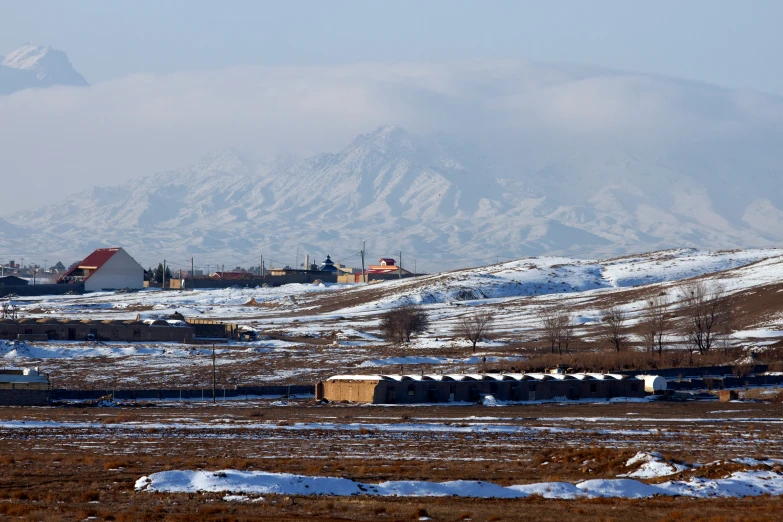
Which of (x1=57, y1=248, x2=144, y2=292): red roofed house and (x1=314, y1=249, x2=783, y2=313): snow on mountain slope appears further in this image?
(x1=57, y1=248, x2=144, y2=292): red roofed house

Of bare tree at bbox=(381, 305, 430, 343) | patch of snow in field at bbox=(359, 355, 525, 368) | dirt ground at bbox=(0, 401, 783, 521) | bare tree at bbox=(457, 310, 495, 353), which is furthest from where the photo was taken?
bare tree at bbox=(381, 305, 430, 343)

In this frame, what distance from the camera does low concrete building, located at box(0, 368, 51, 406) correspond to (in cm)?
5709

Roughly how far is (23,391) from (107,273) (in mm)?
119112

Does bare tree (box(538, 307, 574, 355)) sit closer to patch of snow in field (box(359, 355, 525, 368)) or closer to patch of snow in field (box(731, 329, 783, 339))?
patch of snow in field (box(359, 355, 525, 368))

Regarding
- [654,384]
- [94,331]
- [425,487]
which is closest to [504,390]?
[654,384]

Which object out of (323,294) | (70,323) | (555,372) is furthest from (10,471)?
(323,294)

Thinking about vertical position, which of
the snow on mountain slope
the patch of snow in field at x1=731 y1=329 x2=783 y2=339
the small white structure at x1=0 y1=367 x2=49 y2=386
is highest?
the snow on mountain slope

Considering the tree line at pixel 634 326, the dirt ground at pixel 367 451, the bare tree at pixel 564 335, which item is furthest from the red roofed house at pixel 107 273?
the dirt ground at pixel 367 451

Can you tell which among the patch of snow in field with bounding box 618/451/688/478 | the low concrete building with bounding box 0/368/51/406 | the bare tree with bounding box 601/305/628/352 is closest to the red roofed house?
the bare tree with bounding box 601/305/628/352

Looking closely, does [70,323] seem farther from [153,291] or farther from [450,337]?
[153,291]

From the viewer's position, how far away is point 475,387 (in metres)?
61.6

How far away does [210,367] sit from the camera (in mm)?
77750

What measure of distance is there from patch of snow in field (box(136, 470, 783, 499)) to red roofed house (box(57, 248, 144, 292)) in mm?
151579

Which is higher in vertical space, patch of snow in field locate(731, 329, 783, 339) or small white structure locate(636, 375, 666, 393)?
patch of snow in field locate(731, 329, 783, 339)
